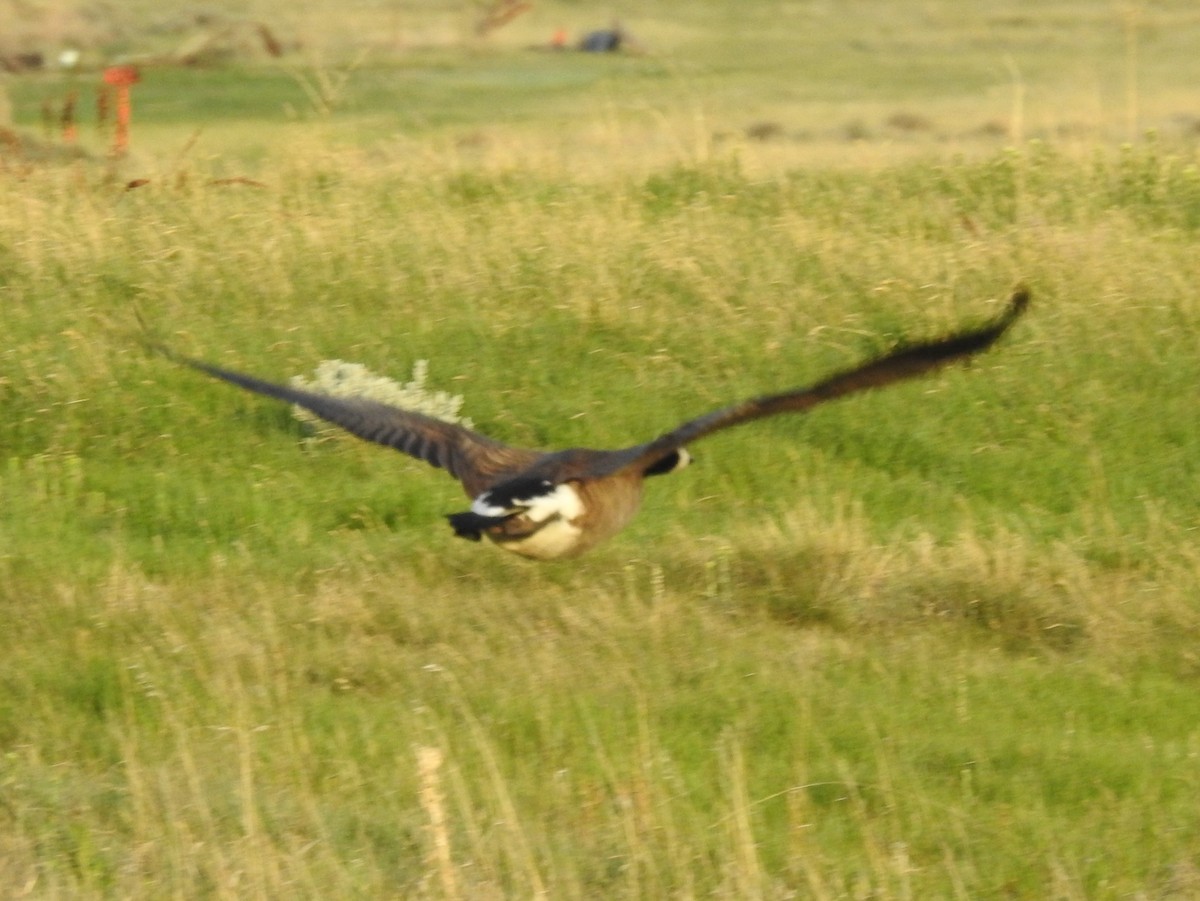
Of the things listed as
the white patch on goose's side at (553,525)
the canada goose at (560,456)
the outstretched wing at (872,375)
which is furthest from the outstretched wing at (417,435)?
the outstretched wing at (872,375)

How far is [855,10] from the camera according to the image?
4528cm

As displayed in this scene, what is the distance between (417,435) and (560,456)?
1.81 feet

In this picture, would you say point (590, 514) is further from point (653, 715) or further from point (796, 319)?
point (796, 319)

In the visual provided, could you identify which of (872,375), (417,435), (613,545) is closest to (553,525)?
(417,435)

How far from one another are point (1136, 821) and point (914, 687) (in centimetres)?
115

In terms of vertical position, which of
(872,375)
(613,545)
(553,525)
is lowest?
(613,545)

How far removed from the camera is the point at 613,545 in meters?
7.56

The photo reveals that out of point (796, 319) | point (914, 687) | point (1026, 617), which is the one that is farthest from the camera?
point (796, 319)

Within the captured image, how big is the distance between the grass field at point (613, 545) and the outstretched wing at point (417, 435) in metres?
0.61

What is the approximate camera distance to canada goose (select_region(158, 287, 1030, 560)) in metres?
5.22

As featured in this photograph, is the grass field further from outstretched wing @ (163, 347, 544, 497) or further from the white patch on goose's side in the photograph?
outstretched wing @ (163, 347, 544, 497)

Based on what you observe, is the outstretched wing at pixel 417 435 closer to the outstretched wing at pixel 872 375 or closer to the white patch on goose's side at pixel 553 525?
the white patch on goose's side at pixel 553 525

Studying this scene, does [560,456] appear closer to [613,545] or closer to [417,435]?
[417,435]

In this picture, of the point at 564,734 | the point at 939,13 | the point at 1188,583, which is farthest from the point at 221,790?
the point at 939,13
